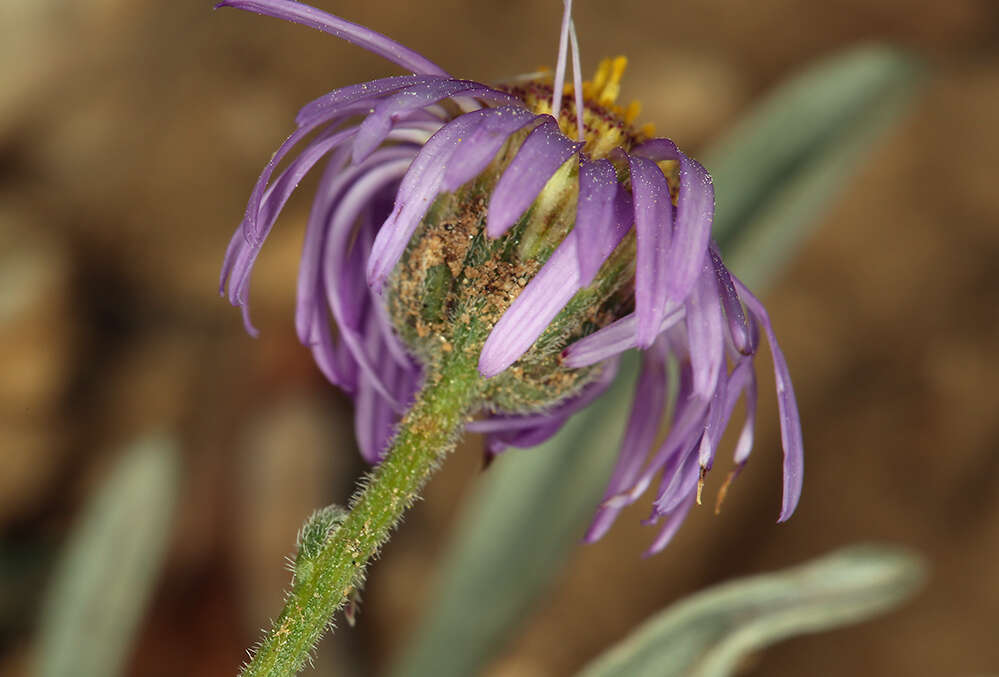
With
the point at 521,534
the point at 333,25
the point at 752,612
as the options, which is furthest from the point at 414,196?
the point at 521,534

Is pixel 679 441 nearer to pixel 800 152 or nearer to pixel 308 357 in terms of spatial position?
pixel 800 152

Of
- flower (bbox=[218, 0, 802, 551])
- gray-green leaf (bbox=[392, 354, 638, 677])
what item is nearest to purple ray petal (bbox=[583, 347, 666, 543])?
flower (bbox=[218, 0, 802, 551])

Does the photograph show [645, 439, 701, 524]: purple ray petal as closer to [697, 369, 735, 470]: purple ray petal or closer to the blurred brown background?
[697, 369, 735, 470]: purple ray petal

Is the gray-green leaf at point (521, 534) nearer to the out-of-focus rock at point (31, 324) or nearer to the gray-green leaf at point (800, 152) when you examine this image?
the gray-green leaf at point (800, 152)

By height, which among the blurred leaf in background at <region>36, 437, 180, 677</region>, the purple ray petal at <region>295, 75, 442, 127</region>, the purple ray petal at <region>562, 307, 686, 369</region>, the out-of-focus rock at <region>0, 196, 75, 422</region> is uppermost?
the purple ray petal at <region>295, 75, 442, 127</region>

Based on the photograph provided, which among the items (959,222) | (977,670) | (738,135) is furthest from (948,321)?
(738,135)

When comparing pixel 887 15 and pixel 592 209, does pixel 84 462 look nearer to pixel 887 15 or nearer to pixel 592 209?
pixel 592 209
